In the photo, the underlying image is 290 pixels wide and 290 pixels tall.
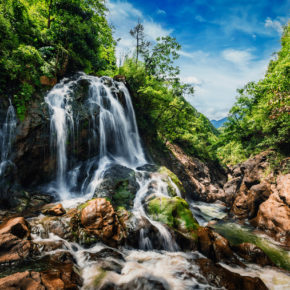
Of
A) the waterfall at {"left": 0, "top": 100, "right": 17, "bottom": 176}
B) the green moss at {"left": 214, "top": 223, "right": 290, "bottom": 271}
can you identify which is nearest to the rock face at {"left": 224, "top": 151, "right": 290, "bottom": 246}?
the green moss at {"left": 214, "top": 223, "right": 290, "bottom": 271}

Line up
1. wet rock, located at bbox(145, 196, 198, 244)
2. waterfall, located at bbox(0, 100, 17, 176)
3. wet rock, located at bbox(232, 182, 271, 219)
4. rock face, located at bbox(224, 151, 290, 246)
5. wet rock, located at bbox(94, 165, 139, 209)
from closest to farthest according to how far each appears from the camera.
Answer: wet rock, located at bbox(145, 196, 198, 244) → waterfall, located at bbox(0, 100, 17, 176) → wet rock, located at bbox(94, 165, 139, 209) → rock face, located at bbox(224, 151, 290, 246) → wet rock, located at bbox(232, 182, 271, 219)

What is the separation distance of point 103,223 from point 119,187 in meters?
3.06

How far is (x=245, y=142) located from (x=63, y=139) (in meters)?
16.2

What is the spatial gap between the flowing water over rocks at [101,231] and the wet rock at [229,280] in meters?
0.03

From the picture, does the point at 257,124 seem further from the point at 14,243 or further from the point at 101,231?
the point at 14,243

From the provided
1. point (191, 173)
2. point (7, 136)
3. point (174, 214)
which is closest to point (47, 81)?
point (7, 136)

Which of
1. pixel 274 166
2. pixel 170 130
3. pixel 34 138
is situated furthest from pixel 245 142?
pixel 34 138

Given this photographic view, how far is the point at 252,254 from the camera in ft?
20.9

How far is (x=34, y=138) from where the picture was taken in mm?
8727

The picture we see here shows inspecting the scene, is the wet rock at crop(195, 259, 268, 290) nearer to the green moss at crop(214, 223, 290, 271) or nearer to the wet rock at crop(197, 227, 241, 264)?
the wet rock at crop(197, 227, 241, 264)

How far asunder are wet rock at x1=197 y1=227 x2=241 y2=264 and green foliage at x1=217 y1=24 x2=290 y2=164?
28.7 ft

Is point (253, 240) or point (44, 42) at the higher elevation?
point (44, 42)

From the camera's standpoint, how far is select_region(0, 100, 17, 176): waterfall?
7547mm

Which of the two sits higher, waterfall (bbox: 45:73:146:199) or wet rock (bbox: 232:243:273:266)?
waterfall (bbox: 45:73:146:199)
